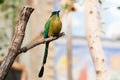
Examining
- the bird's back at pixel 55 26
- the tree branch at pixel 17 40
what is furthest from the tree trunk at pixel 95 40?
the tree branch at pixel 17 40

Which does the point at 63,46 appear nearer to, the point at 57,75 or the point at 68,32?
the point at 57,75

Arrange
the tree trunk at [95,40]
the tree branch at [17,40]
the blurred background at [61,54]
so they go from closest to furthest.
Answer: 1. the tree branch at [17,40]
2. the tree trunk at [95,40]
3. the blurred background at [61,54]

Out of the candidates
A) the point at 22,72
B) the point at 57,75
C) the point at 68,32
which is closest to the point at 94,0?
the point at 22,72

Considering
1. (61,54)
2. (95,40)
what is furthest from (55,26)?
(61,54)

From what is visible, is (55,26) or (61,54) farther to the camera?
(61,54)

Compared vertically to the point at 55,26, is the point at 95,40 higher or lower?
lower

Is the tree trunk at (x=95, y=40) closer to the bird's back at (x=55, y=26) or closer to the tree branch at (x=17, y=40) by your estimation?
the bird's back at (x=55, y=26)

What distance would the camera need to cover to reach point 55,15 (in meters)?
3.30

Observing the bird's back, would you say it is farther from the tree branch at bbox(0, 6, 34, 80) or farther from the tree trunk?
the tree trunk

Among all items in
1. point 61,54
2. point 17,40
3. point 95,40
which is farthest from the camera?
point 61,54

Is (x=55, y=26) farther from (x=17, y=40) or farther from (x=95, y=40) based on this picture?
(x=95, y=40)

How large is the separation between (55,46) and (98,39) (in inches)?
144

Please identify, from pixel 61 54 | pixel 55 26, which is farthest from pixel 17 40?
pixel 61 54

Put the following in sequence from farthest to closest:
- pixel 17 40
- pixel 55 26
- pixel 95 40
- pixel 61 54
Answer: pixel 61 54
pixel 95 40
pixel 55 26
pixel 17 40
